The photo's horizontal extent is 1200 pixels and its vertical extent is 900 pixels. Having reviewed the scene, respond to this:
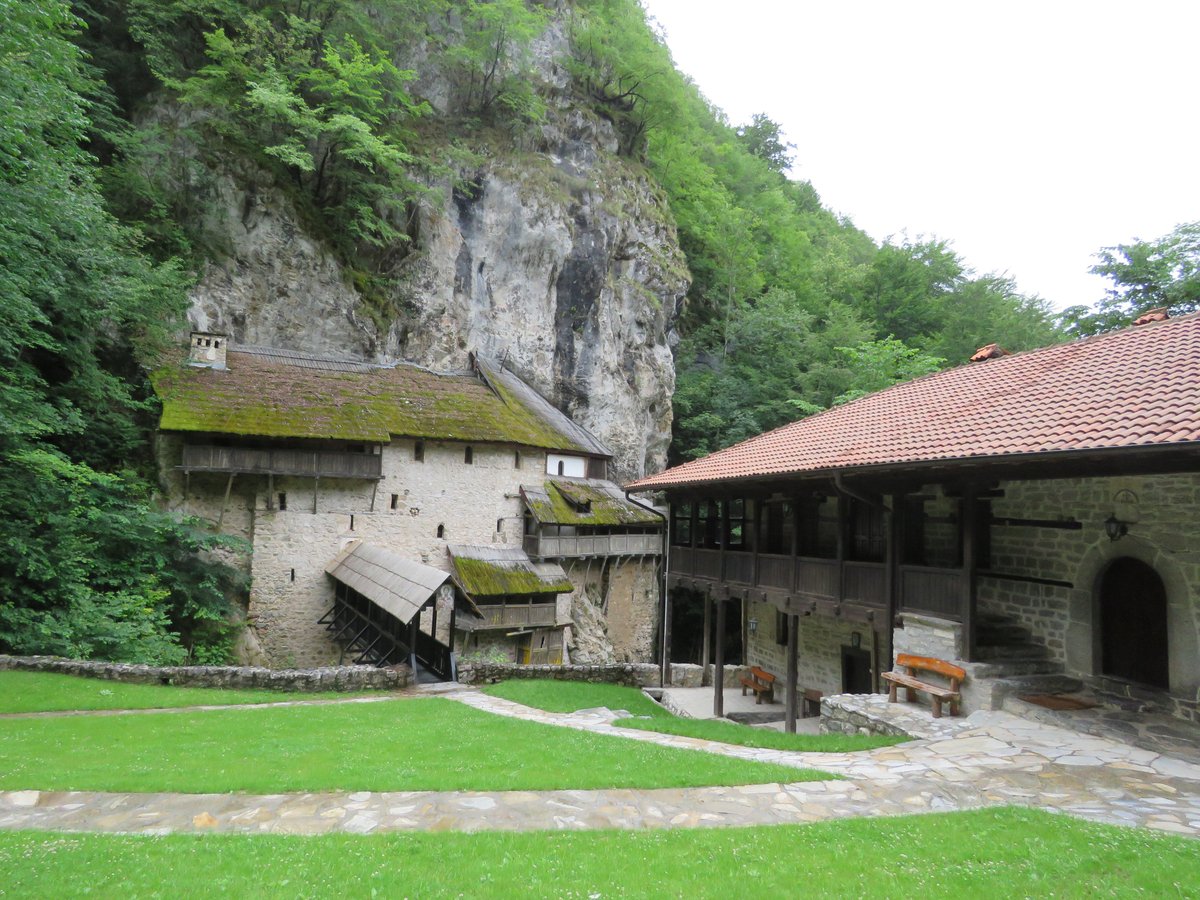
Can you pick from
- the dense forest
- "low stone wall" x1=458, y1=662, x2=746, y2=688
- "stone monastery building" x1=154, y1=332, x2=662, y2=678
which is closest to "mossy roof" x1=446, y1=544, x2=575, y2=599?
"stone monastery building" x1=154, y1=332, x2=662, y2=678

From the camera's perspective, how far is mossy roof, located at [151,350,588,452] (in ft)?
60.3

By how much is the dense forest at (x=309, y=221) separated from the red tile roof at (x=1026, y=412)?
13353mm

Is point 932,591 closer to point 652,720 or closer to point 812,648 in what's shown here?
point 652,720

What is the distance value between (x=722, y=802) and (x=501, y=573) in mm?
15102

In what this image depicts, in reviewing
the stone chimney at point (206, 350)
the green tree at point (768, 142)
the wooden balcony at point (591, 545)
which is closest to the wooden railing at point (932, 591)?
the wooden balcony at point (591, 545)

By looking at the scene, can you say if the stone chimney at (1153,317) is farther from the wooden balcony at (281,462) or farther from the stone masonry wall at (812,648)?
the wooden balcony at (281,462)

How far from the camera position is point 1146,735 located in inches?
286

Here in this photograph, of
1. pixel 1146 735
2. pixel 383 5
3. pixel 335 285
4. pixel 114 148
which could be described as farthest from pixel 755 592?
pixel 383 5

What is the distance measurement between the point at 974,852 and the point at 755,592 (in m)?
8.63

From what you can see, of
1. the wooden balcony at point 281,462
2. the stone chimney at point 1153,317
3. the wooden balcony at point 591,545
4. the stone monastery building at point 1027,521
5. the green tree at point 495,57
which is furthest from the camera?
the green tree at point 495,57

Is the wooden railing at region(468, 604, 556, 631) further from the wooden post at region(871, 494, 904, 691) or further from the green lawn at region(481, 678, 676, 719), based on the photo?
the wooden post at region(871, 494, 904, 691)

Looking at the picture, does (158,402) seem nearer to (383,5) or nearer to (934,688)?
(383,5)

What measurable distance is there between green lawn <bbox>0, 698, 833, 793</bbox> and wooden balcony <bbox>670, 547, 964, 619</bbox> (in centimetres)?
426

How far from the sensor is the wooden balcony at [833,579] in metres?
9.48
